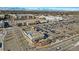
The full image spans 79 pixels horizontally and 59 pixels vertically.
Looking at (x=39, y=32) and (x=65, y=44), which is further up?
(x=39, y=32)
